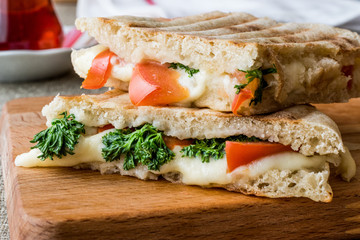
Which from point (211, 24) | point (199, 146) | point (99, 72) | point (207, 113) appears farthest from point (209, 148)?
point (211, 24)

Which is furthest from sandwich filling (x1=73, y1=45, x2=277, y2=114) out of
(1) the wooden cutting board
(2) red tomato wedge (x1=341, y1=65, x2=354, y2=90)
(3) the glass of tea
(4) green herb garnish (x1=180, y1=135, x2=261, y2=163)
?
(3) the glass of tea

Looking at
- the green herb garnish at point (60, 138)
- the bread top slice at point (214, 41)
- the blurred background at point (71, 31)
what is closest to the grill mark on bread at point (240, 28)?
the bread top slice at point (214, 41)

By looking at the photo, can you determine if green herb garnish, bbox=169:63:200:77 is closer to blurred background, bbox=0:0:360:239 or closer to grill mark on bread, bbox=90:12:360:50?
grill mark on bread, bbox=90:12:360:50

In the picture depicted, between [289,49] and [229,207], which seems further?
[289,49]

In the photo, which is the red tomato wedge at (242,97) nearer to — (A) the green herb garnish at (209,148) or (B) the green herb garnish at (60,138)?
(A) the green herb garnish at (209,148)

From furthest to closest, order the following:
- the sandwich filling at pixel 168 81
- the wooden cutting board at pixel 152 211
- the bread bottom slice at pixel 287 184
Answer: the sandwich filling at pixel 168 81 → the bread bottom slice at pixel 287 184 → the wooden cutting board at pixel 152 211

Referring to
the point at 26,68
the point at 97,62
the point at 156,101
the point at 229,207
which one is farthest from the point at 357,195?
the point at 26,68

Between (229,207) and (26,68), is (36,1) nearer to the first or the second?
(26,68)

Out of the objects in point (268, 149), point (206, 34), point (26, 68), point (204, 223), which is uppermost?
point (206, 34)
